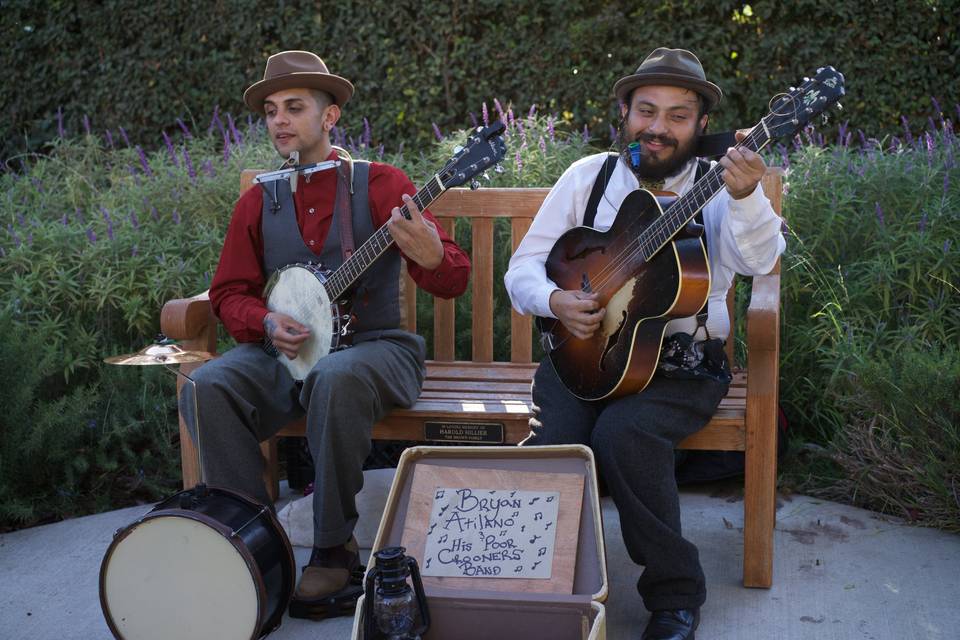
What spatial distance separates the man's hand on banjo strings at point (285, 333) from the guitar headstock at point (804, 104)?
1.66 meters

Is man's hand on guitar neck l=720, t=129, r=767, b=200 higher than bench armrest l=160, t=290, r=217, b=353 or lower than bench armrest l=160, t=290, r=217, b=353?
higher

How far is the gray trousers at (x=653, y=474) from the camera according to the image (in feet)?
10.6

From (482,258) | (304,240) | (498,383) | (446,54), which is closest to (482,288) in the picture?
(482,258)

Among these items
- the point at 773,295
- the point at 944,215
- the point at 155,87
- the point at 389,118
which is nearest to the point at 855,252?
the point at 944,215

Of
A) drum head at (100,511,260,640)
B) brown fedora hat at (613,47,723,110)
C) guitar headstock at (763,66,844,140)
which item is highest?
brown fedora hat at (613,47,723,110)

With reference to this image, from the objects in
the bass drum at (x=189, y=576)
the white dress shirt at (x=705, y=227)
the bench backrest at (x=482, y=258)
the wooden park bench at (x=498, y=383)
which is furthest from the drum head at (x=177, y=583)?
the bench backrest at (x=482, y=258)

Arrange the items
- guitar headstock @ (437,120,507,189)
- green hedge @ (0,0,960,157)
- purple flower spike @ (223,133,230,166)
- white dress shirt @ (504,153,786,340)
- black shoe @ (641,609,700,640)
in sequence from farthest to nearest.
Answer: green hedge @ (0,0,960,157) → purple flower spike @ (223,133,230,166) → guitar headstock @ (437,120,507,189) → white dress shirt @ (504,153,786,340) → black shoe @ (641,609,700,640)

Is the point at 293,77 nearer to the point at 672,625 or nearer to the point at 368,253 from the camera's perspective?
the point at 368,253

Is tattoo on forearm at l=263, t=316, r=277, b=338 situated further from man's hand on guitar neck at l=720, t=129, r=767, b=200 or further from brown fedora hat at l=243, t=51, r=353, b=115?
man's hand on guitar neck at l=720, t=129, r=767, b=200

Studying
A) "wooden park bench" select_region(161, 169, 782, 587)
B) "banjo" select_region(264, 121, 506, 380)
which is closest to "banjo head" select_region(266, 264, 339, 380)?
"banjo" select_region(264, 121, 506, 380)

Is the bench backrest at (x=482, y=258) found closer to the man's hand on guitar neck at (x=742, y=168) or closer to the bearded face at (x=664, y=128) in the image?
the bearded face at (x=664, y=128)

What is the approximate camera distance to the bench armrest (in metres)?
3.90

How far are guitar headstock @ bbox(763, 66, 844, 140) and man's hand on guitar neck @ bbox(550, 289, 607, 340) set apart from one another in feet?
2.42

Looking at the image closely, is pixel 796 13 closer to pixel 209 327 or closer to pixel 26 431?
pixel 209 327
